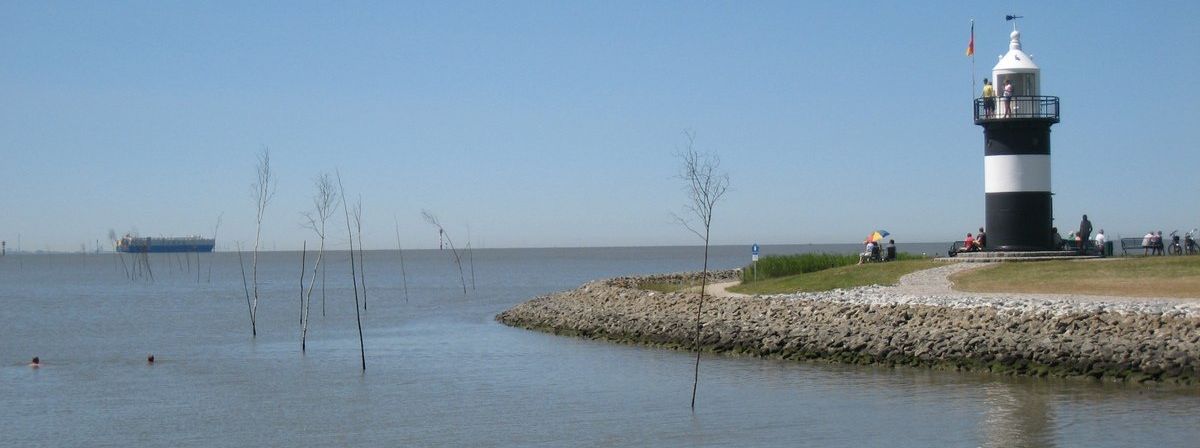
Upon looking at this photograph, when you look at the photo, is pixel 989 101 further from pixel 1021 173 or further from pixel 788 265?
pixel 788 265

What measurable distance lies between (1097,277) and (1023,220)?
18.2 feet

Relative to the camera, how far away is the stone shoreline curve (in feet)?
80.3

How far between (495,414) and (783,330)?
9869mm

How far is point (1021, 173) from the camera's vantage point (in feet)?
126

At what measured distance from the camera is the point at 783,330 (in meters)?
31.1

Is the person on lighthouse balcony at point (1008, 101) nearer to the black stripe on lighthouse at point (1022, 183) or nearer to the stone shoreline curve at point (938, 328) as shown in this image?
the black stripe on lighthouse at point (1022, 183)

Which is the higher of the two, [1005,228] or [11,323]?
[1005,228]

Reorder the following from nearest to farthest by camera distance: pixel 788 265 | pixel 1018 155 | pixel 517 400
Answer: pixel 517 400
pixel 1018 155
pixel 788 265

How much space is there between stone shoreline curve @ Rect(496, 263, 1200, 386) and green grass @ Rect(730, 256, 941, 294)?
890 millimetres

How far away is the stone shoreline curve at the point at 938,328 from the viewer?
24.5 meters

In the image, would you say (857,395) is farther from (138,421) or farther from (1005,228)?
(1005,228)

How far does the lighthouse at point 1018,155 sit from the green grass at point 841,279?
271cm

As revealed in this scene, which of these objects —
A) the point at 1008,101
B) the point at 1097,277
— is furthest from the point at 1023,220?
the point at 1097,277

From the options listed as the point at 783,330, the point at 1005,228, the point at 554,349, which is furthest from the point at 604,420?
the point at 1005,228
